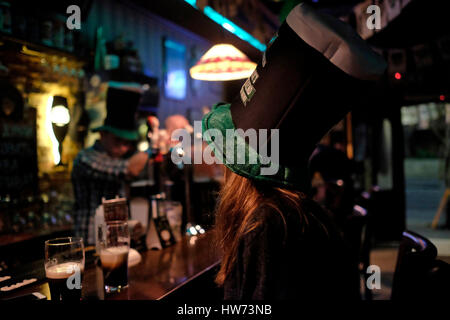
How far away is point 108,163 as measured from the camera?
11.3ft

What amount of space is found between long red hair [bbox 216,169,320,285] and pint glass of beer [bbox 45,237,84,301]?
518 millimetres

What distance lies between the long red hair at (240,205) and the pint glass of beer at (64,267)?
0.52 meters

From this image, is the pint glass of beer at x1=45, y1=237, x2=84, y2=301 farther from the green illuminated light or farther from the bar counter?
the green illuminated light

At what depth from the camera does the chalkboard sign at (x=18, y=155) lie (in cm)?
368

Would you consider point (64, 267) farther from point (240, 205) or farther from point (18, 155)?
point (18, 155)

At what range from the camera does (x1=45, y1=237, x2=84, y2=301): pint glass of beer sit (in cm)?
128

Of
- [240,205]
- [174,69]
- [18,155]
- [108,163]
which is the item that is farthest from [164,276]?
[174,69]

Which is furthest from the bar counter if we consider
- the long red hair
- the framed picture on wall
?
the framed picture on wall

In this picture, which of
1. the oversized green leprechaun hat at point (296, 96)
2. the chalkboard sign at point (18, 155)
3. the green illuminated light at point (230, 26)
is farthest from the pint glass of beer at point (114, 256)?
the chalkboard sign at point (18, 155)

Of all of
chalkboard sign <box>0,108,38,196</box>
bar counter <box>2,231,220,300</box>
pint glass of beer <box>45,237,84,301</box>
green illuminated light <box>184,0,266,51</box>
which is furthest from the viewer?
chalkboard sign <box>0,108,38,196</box>

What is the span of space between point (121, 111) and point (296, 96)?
2.86m

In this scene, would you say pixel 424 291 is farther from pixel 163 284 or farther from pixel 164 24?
pixel 164 24

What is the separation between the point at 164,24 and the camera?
6961 millimetres

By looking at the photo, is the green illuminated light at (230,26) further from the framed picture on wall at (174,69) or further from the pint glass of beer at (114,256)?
the framed picture on wall at (174,69)
